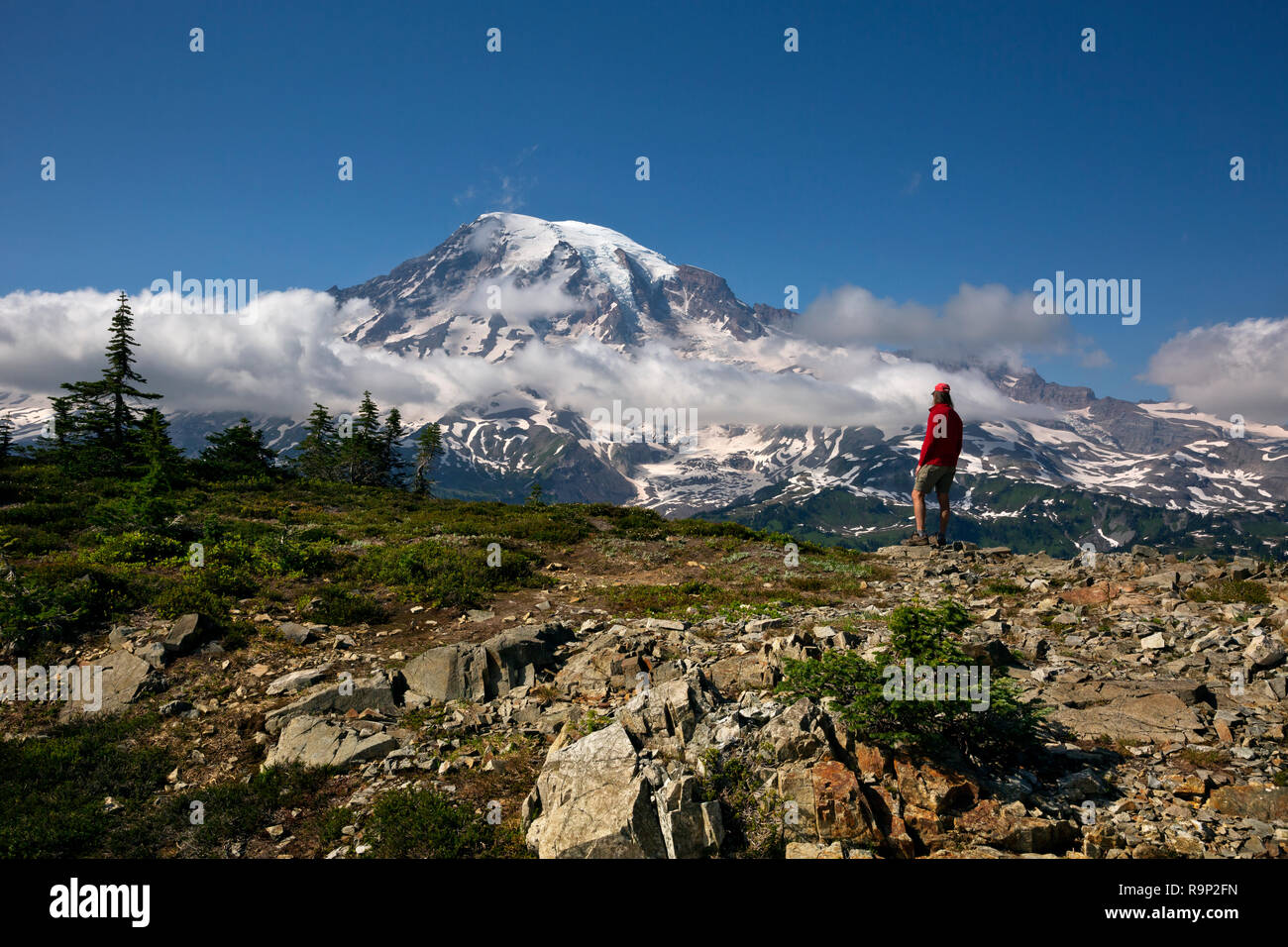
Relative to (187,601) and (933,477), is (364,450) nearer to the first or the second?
(187,601)

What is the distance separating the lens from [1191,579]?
55.0 feet

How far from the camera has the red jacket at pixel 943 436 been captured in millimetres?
21328

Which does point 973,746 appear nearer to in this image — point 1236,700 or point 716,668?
point 716,668

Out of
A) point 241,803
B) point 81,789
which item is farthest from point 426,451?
point 241,803

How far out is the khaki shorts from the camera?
72.5ft

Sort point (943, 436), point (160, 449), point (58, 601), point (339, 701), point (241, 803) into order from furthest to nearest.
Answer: point (160, 449), point (943, 436), point (58, 601), point (339, 701), point (241, 803)

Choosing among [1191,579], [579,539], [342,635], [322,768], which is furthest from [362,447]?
[1191,579]

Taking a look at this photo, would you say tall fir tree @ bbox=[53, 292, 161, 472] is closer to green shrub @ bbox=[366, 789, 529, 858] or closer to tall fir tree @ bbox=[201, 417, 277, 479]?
tall fir tree @ bbox=[201, 417, 277, 479]

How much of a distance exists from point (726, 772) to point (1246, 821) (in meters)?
5.98

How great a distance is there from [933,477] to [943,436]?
5.86 ft

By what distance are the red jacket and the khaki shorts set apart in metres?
0.22

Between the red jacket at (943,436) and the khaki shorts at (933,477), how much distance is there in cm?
22

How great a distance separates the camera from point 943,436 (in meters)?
21.3

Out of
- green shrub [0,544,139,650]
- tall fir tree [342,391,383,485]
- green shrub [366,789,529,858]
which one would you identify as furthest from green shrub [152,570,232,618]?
tall fir tree [342,391,383,485]
